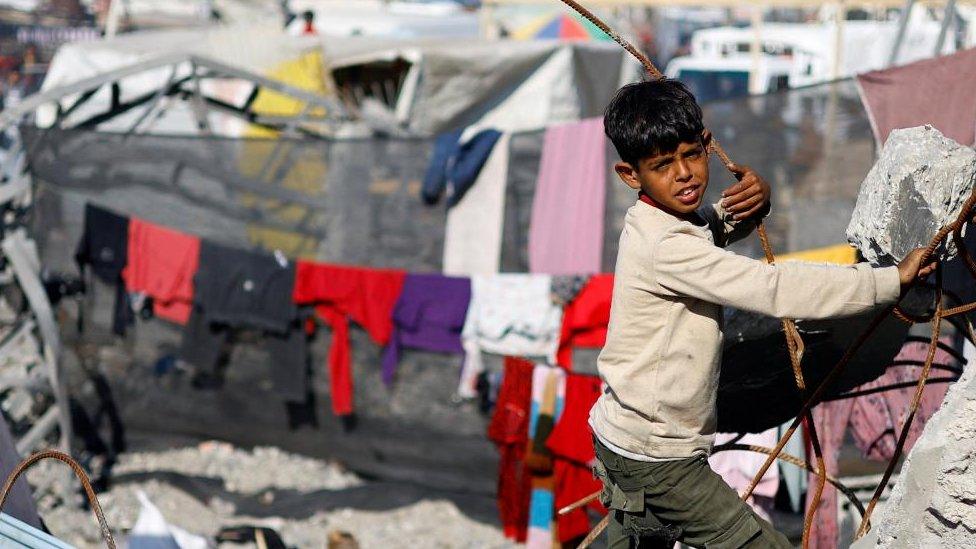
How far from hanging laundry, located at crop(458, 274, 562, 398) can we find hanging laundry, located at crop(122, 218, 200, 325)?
2.09 meters

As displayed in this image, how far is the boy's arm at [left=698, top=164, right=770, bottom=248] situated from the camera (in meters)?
2.75

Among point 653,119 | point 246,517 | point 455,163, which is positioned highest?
point 653,119

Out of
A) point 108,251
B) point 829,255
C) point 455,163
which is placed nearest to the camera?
point 829,255

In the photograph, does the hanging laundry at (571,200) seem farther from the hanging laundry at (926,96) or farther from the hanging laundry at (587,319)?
the hanging laundry at (926,96)

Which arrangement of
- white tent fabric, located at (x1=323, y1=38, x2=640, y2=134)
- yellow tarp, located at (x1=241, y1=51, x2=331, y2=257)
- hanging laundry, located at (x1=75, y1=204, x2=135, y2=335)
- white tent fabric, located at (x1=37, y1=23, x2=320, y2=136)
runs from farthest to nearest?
1. white tent fabric, located at (x1=37, y1=23, x2=320, y2=136)
2. white tent fabric, located at (x1=323, y1=38, x2=640, y2=134)
3. hanging laundry, located at (x1=75, y1=204, x2=135, y2=335)
4. yellow tarp, located at (x1=241, y1=51, x2=331, y2=257)

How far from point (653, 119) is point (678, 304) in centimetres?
43

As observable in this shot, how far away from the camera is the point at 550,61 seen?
1061cm

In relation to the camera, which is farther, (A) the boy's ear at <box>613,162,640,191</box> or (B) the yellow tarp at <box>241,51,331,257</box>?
(B) the yellow tarp at <box>241,51,331,257</box>

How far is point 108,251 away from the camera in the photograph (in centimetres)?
793

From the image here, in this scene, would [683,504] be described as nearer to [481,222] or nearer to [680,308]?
[680,308]

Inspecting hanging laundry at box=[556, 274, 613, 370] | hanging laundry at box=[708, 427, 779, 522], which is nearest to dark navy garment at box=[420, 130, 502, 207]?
hanging laundry at box=[556, 274, 613, 370]

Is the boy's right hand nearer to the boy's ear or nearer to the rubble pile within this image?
the boy's ear

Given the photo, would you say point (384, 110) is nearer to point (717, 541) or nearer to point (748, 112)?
point (748, 112)

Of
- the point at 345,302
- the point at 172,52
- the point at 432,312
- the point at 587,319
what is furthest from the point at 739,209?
the point at 172,52
